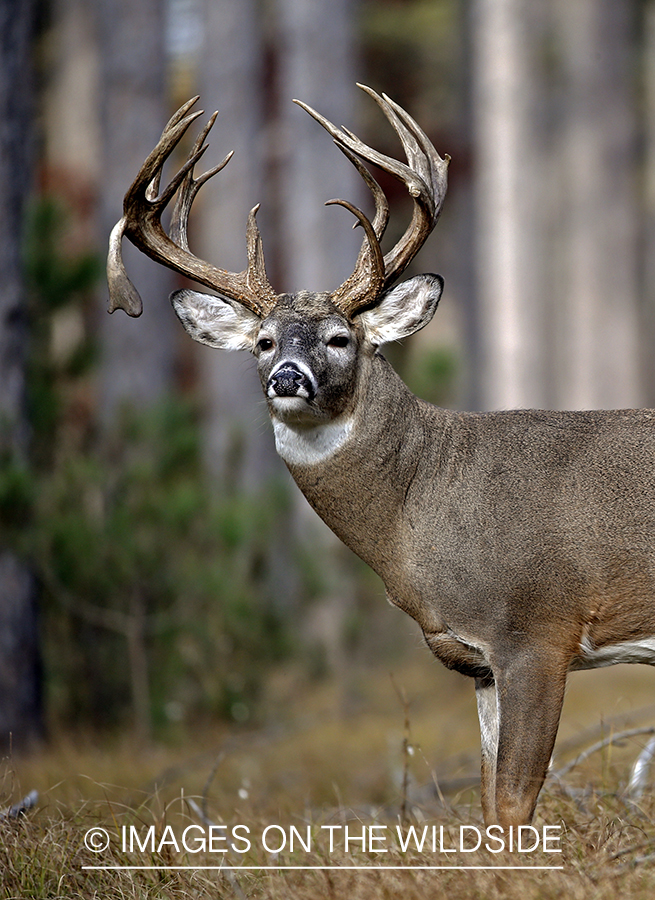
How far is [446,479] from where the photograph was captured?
4770mm

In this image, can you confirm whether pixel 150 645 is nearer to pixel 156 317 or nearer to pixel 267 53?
pixel 156 317

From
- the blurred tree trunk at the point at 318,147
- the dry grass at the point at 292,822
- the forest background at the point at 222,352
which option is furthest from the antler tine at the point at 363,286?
the blurred tree trunk at the point at 318,147

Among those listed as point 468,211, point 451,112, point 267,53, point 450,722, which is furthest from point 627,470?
point 451,112

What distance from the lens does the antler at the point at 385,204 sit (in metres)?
4.82

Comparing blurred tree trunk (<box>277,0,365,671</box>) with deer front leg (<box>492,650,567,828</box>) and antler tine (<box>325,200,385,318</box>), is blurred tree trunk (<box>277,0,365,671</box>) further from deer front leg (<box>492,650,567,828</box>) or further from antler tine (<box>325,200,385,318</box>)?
deer front leg (<box>492,650,567,828</box>)

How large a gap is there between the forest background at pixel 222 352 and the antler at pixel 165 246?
212 cm

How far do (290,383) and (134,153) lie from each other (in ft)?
28.1

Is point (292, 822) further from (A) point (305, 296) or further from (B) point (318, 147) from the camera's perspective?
(B) point (318, 147)

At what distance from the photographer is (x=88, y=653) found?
823cm

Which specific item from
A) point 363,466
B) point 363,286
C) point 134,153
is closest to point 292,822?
point 363,466

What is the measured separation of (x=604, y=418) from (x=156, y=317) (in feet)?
27.7

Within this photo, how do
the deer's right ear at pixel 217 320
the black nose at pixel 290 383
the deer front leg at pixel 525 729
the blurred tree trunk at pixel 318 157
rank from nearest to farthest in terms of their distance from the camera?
the deer front leg at pixel 525 729 → the black nose at pixel 290 383 → the deer's right ear at pixel 217 320 → the blurred tree trunk at pixel 318 157

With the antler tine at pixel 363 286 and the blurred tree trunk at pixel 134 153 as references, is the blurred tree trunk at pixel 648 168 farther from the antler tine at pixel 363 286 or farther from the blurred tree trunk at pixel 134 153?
the antler tine at pixel 363 286

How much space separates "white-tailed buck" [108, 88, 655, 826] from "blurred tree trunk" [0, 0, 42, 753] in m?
2.11
